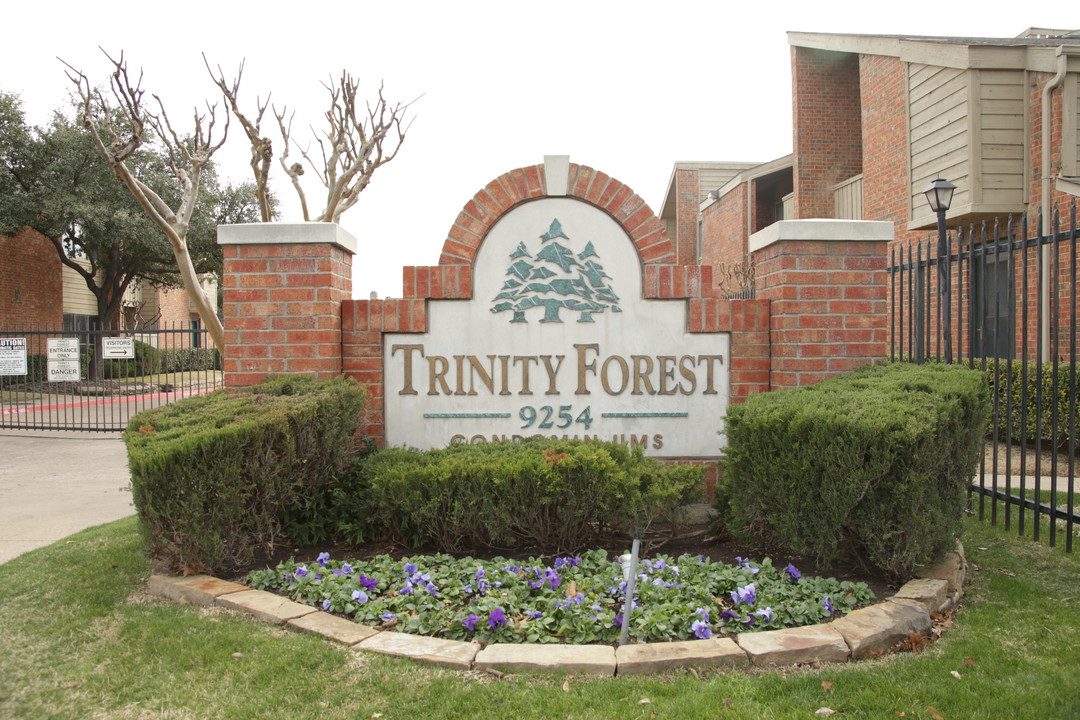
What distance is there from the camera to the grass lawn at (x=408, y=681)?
252 cm

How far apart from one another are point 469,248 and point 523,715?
10.4 ft

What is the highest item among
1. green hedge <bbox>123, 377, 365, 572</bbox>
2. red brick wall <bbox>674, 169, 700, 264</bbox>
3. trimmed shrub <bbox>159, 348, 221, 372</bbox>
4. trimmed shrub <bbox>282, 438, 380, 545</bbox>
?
red brick wall <bbox>674, 169, 700, 264</bbox>

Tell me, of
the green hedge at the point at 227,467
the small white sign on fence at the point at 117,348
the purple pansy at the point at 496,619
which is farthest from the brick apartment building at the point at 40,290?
the purple pansy at the point at 496,619

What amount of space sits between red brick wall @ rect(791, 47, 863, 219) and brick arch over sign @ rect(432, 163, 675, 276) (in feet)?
43.1

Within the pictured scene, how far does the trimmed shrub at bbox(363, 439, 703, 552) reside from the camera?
12.5ft

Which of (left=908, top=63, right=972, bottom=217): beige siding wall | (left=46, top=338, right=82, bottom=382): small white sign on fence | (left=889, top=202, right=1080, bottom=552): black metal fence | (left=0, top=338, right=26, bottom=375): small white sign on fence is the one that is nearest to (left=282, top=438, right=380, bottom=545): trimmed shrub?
(left=889, top=202, right=1080, bottom=552): black metal fence

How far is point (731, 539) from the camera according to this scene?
4.37m

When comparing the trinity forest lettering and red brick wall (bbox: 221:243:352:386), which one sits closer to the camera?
red brick wall (bbox: 221:243:352:386)

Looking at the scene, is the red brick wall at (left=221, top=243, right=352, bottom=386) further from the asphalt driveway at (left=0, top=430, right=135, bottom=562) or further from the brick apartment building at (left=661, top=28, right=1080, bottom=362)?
the brick apartment building at (left=661, top=28, right=1080, bottom=362)

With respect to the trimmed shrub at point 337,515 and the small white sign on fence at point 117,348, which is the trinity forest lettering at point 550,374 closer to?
the trimmed shrub at point 337,515

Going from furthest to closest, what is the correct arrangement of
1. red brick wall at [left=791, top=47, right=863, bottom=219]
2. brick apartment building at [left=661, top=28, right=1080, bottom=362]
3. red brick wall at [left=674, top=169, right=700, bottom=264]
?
red brick wall at [left=674, top=169, right=700, bottom=264] → red brick wall at [left=791, top=47, right=863, bottom=219] → brick apartment building at [left=661, top=28, right=1080, bottom=362]

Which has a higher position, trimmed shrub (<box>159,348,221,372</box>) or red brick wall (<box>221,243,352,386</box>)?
red brick wall (<box>221,243,352,386</box>)

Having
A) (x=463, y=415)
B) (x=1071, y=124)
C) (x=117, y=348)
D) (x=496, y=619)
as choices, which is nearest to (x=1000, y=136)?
(x=1071, y=124)

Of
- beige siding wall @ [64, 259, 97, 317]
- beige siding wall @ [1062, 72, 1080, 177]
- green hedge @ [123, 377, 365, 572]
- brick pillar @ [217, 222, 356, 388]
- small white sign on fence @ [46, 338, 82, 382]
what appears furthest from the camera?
beige siding wall @ [64, 259, 97, 317]
